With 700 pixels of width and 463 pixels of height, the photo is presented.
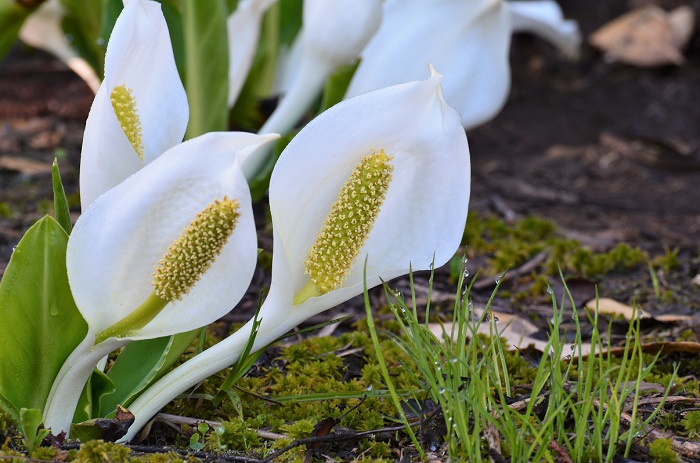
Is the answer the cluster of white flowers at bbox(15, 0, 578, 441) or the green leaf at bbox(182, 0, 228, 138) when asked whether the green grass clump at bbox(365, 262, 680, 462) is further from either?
the green leaf at bbox(182, 0, 228, 138)

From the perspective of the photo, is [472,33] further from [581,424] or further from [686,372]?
[581,424]

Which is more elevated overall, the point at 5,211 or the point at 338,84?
the point at 338,84

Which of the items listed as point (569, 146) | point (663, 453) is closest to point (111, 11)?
point (663, 453)

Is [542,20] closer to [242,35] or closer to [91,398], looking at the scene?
[242,35]

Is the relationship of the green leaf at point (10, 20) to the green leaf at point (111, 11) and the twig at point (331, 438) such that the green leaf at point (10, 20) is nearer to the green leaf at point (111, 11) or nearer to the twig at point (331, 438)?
the green leaf at point (111, 11)

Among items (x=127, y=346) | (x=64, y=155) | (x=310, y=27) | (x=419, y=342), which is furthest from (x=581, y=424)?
(x=64, y=155)

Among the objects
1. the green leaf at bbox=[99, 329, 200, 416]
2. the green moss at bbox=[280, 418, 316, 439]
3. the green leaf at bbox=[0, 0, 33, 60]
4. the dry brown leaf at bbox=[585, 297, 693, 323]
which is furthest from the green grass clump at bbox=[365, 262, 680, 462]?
the green leaf at bbox=[0, 0, 33, 60]

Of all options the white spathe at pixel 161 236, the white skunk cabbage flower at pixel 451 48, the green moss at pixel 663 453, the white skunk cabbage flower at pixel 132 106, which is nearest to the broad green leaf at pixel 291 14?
the white skunk cabbage flower at pixel 451 48
